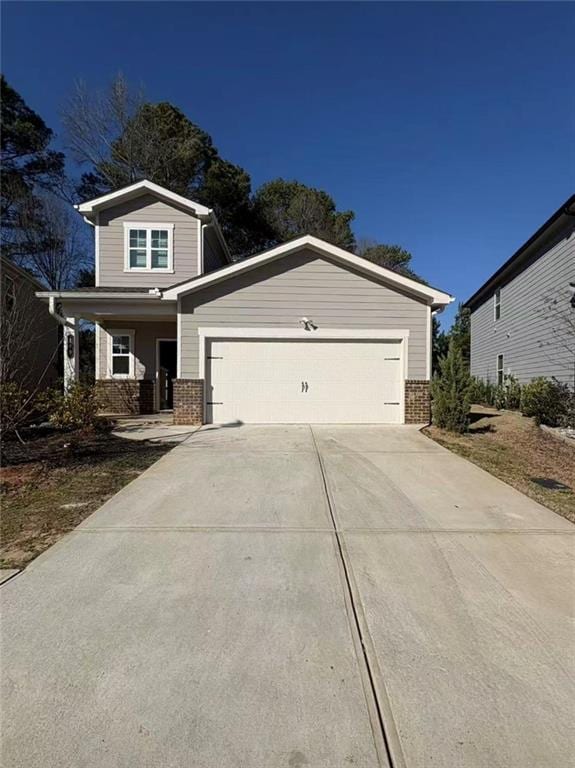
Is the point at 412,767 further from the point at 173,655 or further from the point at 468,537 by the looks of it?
the point at 468,537

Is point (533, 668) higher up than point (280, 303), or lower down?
lower down

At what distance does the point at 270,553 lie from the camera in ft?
11.7

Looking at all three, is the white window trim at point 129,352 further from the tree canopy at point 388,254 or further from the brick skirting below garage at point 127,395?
the tree canopy at point 388,254

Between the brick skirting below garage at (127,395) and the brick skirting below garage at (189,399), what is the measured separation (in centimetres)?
334

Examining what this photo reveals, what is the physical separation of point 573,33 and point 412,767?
38.6 feet

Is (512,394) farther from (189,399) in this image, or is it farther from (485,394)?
(189,399)

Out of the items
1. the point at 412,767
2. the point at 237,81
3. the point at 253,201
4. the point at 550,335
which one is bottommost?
the point at 412,767

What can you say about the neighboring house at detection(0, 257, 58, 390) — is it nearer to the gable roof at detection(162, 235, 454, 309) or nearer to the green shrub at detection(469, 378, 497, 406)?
the gable roof at detection(162, 235, 454, 309)

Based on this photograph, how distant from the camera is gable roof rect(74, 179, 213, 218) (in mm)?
13039

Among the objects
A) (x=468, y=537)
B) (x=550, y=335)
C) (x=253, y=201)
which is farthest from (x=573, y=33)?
(x=253, y=201)

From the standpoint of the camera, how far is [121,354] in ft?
44.8

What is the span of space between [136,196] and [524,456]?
1260 cm

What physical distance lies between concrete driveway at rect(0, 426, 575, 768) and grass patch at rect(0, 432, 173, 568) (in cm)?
35

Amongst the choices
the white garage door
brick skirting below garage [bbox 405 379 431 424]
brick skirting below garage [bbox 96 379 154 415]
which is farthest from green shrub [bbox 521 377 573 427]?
brick skirting below garage [bbox 96 379 154 415]
